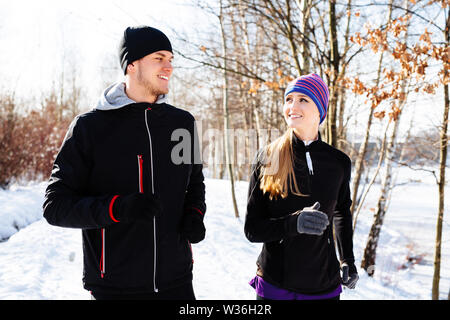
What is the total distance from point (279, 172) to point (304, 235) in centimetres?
39

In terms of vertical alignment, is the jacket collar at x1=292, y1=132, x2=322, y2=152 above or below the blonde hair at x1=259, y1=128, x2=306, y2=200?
above

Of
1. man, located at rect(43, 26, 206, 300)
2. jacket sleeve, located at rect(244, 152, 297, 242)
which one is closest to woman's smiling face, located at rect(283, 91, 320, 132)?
jacket sleeve, located at rect(244, 152, 297, 242)

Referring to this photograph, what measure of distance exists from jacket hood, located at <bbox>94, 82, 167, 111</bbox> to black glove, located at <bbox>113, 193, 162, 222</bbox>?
511 mm

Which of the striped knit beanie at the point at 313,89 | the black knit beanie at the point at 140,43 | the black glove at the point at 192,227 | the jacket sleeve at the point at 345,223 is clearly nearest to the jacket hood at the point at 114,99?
Answer: the black knit beanie at the point at 140,43

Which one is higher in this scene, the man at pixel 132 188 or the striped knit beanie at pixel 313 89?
the striped knit beanie at pixel 313 89

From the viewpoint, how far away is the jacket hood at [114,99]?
1.68 m

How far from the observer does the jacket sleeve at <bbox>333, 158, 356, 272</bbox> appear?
6.72 ft

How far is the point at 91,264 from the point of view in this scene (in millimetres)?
1623

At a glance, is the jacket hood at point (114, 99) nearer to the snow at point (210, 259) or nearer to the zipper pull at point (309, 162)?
the zipper pull at point (309, 162)

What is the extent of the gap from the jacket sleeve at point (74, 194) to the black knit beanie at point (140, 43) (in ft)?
1.49

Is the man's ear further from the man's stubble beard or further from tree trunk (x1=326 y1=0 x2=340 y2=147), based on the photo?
tree trunk (x1=326 y1=0 x2=340 y2=147)

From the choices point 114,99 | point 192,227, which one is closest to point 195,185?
point 192,227
